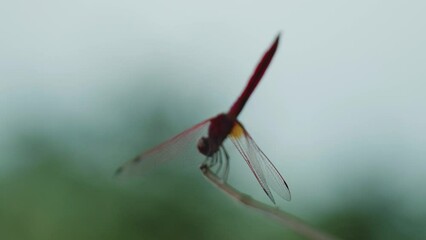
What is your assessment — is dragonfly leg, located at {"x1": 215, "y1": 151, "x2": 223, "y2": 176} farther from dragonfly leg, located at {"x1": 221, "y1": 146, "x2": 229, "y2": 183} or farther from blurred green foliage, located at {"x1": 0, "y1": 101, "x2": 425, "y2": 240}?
blurred green foliage, located at {"x1": 0, "y1": 101, "x2": 425, "y2": 240}

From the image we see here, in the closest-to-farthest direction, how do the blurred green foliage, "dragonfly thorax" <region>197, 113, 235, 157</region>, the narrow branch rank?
1. the narrow branch
2. "dragonfly thorax" <region>197, 113, 235, 157</region>
3. the blurred green foliage

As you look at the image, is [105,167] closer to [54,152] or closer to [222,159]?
[54,152]

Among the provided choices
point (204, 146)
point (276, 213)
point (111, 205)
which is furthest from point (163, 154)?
point (111, 205)

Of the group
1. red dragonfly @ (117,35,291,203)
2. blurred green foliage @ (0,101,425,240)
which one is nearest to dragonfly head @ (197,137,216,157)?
red dragonfly @ (117,35,291,203)

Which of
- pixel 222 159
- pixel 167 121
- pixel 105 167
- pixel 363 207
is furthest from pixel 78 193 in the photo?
pixel 222 159

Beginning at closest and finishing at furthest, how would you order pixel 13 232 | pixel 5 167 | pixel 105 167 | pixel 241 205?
pixel 241 205, pixel 13 232, pixel 5 167, pixel 105 167

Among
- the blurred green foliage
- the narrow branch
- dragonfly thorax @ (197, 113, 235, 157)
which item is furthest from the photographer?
the blurred green foliage

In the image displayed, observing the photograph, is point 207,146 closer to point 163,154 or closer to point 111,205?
point 163,154

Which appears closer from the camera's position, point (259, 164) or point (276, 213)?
point (276, 213)
